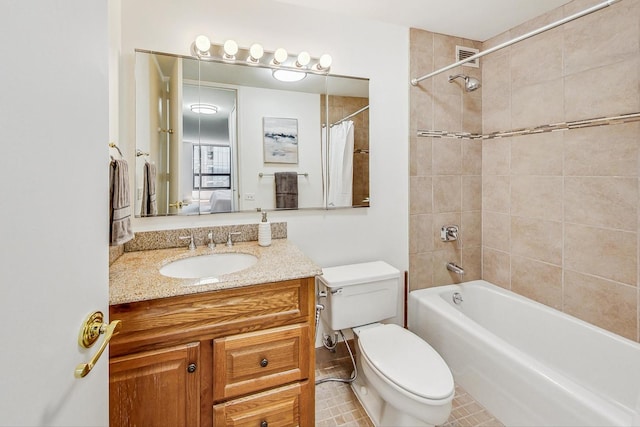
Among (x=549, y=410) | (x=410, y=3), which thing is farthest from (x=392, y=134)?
(x=549, y=410)

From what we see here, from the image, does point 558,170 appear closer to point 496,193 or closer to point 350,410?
point 496,193

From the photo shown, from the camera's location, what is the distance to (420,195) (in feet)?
6.93

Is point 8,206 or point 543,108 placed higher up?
point 543,108

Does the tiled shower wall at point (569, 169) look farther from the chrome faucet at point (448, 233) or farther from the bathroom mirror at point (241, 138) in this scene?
the bathroom mirror at point (241, 138)

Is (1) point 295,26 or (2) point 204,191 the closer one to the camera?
(2) point 204,191

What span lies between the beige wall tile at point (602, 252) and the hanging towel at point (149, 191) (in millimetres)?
2404

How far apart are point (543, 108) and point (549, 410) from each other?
1.71 metres

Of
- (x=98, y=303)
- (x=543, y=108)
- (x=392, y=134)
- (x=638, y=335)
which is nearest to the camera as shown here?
(x=98, y=303)

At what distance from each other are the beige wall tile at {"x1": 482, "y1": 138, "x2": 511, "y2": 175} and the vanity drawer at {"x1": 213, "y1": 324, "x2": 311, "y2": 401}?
1.86 m

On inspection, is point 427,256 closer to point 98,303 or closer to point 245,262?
point 245,262

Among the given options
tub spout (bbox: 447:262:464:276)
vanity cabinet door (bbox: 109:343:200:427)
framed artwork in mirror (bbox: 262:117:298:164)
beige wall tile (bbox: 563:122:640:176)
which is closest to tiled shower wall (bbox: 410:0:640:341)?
beige wall tile (bbox: 563:122:640:176)

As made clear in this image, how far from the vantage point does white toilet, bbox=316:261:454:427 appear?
123 centimetres

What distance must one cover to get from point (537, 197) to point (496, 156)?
1.40 feet

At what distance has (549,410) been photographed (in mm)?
1245
